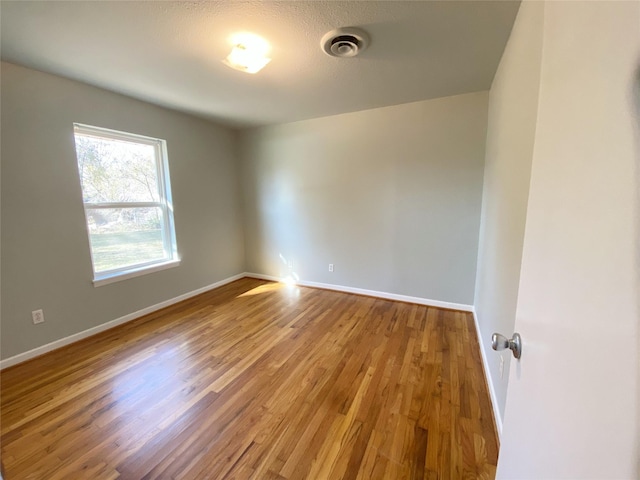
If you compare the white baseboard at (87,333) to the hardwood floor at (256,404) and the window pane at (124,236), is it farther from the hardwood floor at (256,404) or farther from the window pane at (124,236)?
the window pane at (124,236)

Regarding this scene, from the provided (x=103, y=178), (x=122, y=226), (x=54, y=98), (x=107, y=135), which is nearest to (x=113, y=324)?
(x=122, y=226)

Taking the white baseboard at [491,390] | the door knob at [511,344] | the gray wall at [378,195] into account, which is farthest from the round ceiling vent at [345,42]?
the white baseboard at [491,390]

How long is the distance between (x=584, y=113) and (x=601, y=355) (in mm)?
375

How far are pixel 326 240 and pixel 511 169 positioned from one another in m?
2.53

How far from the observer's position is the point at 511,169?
5.15 feet

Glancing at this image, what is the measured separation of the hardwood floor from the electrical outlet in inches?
12.5

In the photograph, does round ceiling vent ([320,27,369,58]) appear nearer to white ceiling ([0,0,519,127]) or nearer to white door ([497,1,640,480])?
white ceiling ([0,0,519,127])

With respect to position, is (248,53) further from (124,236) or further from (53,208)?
(124,236)

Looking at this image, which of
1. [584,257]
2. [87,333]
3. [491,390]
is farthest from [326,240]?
[584,257]

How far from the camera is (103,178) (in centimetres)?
276

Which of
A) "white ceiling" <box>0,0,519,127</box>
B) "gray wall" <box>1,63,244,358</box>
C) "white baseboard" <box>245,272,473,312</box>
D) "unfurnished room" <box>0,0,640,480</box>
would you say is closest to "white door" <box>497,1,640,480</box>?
"unfurnished room" <box>0,0,640,480</box>

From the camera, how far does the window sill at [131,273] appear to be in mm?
2711

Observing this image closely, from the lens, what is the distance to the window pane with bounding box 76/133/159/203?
2629 mm

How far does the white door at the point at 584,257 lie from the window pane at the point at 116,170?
11.3 feet
